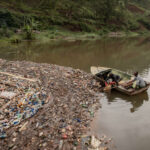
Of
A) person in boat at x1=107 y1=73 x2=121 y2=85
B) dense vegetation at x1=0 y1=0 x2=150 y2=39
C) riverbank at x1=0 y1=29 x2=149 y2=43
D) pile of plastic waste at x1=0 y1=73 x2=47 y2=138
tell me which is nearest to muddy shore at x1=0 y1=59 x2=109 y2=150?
pile of plastic waste at x1=0 y1=73 x2=47 y2=138

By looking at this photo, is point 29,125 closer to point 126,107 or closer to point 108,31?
point 126,107

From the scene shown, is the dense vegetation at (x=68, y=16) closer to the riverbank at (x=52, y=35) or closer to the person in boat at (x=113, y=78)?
the riverbank at (x=52, y=35)

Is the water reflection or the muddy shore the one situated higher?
the muddy shore

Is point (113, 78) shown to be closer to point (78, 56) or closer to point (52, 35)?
point (78, 56)

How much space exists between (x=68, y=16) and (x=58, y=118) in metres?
43.4

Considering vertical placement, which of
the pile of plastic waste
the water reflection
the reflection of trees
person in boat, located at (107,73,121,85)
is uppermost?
the pile of plastic waste

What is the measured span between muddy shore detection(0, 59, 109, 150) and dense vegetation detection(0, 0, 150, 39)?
2127 cm

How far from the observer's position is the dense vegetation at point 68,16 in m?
32.4

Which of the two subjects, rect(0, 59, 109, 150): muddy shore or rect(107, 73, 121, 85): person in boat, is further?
rect(107, 73, 121, 85): person in boat

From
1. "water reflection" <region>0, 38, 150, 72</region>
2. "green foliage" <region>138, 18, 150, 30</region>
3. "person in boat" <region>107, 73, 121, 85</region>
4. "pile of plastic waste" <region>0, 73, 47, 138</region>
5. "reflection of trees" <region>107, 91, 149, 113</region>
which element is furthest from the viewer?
"green foliage" <region>138, 18, 150, 30</region>

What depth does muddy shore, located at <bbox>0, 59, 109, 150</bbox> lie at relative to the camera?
4.91 meters

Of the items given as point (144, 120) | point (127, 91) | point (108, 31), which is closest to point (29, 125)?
point (144, 120)

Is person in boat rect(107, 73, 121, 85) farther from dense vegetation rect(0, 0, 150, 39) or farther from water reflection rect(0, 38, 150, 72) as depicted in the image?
dense vegetation rect(0, 0, 150, 39)

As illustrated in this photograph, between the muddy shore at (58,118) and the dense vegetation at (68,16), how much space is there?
837 inches
